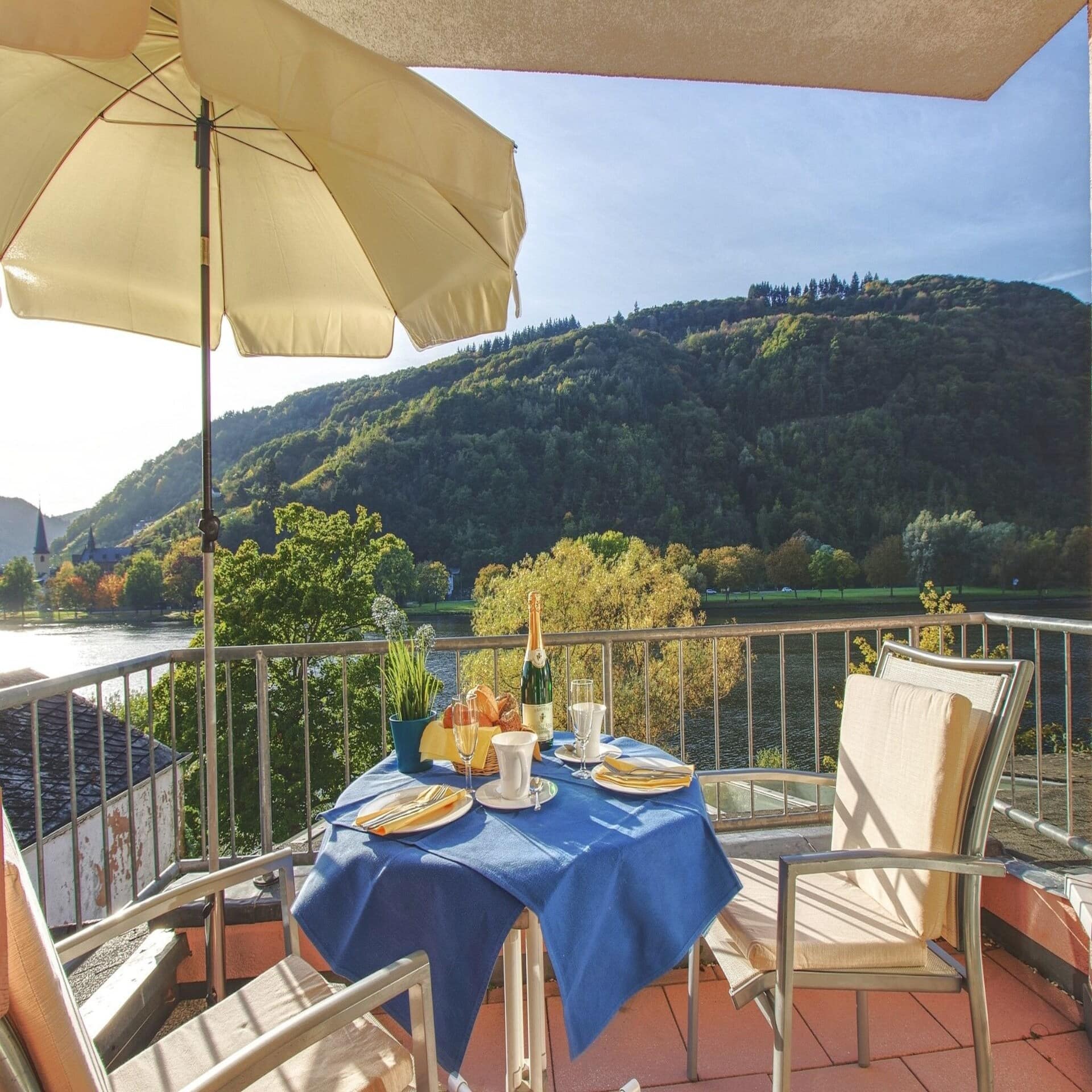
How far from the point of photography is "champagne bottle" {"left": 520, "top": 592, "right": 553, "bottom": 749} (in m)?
1.80

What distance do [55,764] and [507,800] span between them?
16160 mm

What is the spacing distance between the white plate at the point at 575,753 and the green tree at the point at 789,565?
27599mm

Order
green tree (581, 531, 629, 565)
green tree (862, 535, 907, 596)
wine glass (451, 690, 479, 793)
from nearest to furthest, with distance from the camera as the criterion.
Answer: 1. wine glass (451, 690, 479, 793)
2. green tree (862, 535, 907, 596)
3. green tree (581, 531, 629, 565)

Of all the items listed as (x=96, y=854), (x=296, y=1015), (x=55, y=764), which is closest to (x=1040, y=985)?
(x=296, y=1015)

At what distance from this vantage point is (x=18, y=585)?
24219 mm

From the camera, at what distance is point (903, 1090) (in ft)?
5.71

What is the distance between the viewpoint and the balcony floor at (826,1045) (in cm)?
179

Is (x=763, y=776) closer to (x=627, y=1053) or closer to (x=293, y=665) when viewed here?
(x=627, y=1053)

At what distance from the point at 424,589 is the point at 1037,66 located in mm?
30937

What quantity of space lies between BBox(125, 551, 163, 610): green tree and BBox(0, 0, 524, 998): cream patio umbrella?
2490 centimetres

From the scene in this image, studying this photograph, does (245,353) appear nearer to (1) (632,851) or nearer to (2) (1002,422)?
(1) (632,851)

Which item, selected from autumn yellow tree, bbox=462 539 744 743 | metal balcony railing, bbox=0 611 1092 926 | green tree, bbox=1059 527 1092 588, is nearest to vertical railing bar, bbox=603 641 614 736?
metal balcony railing, bbox=0 611 1092 926

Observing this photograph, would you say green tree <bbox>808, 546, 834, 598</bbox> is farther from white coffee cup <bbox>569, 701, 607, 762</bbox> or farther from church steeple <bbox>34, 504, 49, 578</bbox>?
church steeple <bbox>34, 504, 49, 578</bbox>

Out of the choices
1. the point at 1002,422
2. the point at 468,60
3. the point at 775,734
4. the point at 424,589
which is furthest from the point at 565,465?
the point at 468,60
